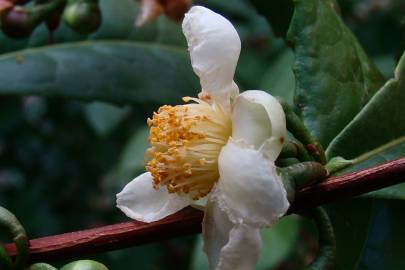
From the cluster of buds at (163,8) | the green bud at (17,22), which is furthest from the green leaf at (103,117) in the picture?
the green bud at (17,22)

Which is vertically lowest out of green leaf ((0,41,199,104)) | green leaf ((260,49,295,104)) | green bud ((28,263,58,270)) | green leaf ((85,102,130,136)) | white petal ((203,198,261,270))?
green leaf ((85,102,130,136))

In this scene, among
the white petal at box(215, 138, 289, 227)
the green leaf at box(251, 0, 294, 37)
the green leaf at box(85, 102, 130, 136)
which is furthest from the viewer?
the green leaf at box(85, 102, 130, 136)

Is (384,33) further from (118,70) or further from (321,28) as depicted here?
(321,28)

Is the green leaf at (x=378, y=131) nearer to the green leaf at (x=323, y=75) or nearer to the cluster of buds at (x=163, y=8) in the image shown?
the green leaf at (x=323, y=75)

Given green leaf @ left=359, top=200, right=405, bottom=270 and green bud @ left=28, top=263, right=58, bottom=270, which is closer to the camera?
green bud @ left=28, top=263, right=58, bottom=270

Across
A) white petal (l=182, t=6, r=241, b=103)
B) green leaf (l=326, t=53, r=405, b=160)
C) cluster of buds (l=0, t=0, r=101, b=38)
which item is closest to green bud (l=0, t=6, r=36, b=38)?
cluster of buds (l=0, t=0, r=101, b=38)

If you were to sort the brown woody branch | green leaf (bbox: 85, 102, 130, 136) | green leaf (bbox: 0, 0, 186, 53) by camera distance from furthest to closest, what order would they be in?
green leaf (bbox: 85, 102, 130, 136), green leaf (bbox: 0, 0, 186, 53), the brown woody branch

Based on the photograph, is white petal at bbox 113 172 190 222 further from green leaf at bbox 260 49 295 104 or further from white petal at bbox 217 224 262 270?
green leaf at bbox 260 49 295 104
